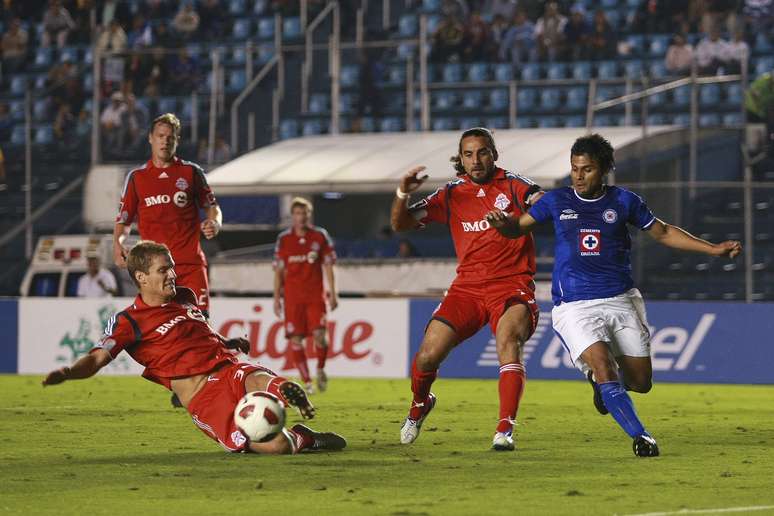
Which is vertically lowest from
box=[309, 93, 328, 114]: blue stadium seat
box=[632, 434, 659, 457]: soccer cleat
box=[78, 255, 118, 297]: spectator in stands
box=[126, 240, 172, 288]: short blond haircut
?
box=[78, 255, 118, 297]: spectator in stands

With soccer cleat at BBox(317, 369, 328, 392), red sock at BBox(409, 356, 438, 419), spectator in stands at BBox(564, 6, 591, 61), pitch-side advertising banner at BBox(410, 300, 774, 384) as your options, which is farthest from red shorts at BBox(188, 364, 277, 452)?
spectator in stands at BBox(564, 6, 591, 61)

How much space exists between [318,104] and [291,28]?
3.09 metres

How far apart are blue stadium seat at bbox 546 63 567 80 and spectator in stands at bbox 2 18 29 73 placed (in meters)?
11.2

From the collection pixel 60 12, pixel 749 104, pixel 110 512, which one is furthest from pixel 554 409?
pixel 60 12

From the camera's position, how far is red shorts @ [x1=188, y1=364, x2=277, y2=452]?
9.80 metres

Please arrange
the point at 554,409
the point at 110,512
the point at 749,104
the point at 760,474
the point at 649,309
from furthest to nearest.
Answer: the point at 749,104 → the point at 649,309 → the point at 554,409 → the point at 760,474 → the point at 110,512

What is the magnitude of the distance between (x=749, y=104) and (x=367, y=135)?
663 cm

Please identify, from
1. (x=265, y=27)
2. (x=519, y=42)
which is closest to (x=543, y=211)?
(x=519, y=42)

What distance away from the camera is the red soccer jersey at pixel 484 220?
11055 mm

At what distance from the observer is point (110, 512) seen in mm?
7543

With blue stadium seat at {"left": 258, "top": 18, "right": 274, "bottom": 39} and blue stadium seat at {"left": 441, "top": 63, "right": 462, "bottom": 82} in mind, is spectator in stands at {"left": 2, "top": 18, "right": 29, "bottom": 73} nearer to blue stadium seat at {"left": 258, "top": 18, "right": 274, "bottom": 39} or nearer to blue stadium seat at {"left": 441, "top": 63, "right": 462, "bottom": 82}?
blue stadium seat at {"left": 258, "top": 18, "right": 274, "bottom": 39}

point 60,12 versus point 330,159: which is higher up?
point 60,12

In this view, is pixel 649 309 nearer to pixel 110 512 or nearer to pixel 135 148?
pixel 135 148

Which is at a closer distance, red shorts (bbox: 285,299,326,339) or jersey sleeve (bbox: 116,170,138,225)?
jersey sleeve (bbox: 116,170,138,225)
